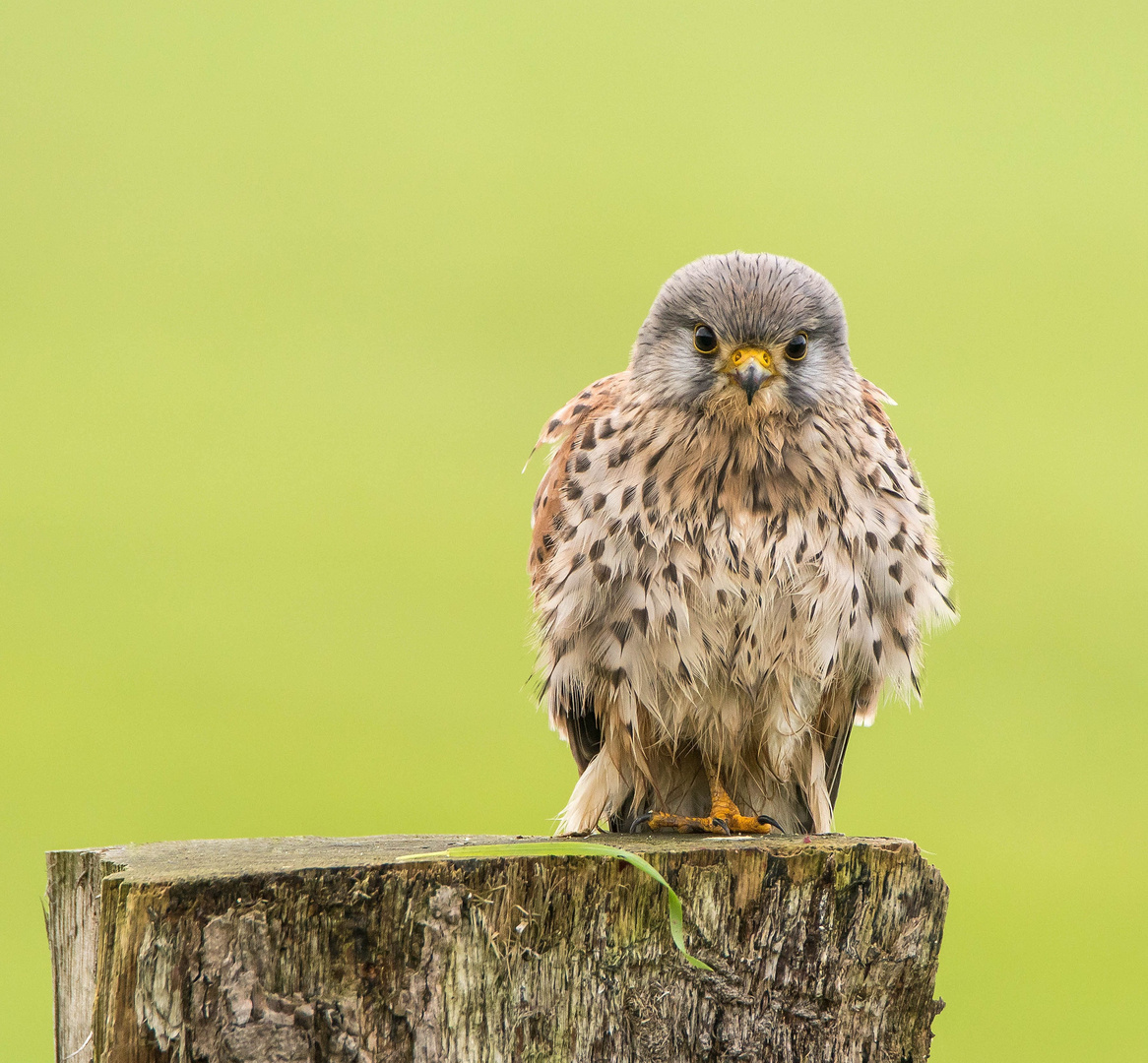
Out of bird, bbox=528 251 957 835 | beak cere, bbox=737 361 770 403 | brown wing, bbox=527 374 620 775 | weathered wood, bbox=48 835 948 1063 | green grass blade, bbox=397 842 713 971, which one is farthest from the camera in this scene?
brown wing, bbox=527 374 620 775

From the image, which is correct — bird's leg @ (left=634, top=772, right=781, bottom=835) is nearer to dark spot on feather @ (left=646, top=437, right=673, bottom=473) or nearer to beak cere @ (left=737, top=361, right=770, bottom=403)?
dark spot on feather @ (left=646, top=437, right=673, bottom=473)

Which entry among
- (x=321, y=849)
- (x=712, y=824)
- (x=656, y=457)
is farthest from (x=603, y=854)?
(x=656, y=457)

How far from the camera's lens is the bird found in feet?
7.64

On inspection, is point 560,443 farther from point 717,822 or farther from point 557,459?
point 717,822

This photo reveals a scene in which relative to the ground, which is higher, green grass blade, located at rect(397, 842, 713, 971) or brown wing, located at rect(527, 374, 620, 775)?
brown wing, located at rect(527, 374, 620, 775)

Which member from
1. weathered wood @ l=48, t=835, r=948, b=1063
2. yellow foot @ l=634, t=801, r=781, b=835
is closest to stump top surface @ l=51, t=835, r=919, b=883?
weathered wood @ l=48, t=835, r=948, b=1063

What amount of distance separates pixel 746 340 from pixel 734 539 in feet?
1.27

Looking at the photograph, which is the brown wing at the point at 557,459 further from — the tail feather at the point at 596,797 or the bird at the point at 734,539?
the tail feather at the point at 596,797

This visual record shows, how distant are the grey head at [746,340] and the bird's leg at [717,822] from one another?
0.81m

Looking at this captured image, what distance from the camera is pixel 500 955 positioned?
5.16ft

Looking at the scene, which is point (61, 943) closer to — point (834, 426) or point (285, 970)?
point (285, 970)

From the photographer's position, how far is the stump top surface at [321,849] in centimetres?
154

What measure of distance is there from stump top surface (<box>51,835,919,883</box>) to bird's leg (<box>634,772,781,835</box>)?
242 mm

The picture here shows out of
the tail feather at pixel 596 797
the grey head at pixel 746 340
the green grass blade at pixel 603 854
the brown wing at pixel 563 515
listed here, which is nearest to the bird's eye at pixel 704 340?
the grey head at pixel 746 340
